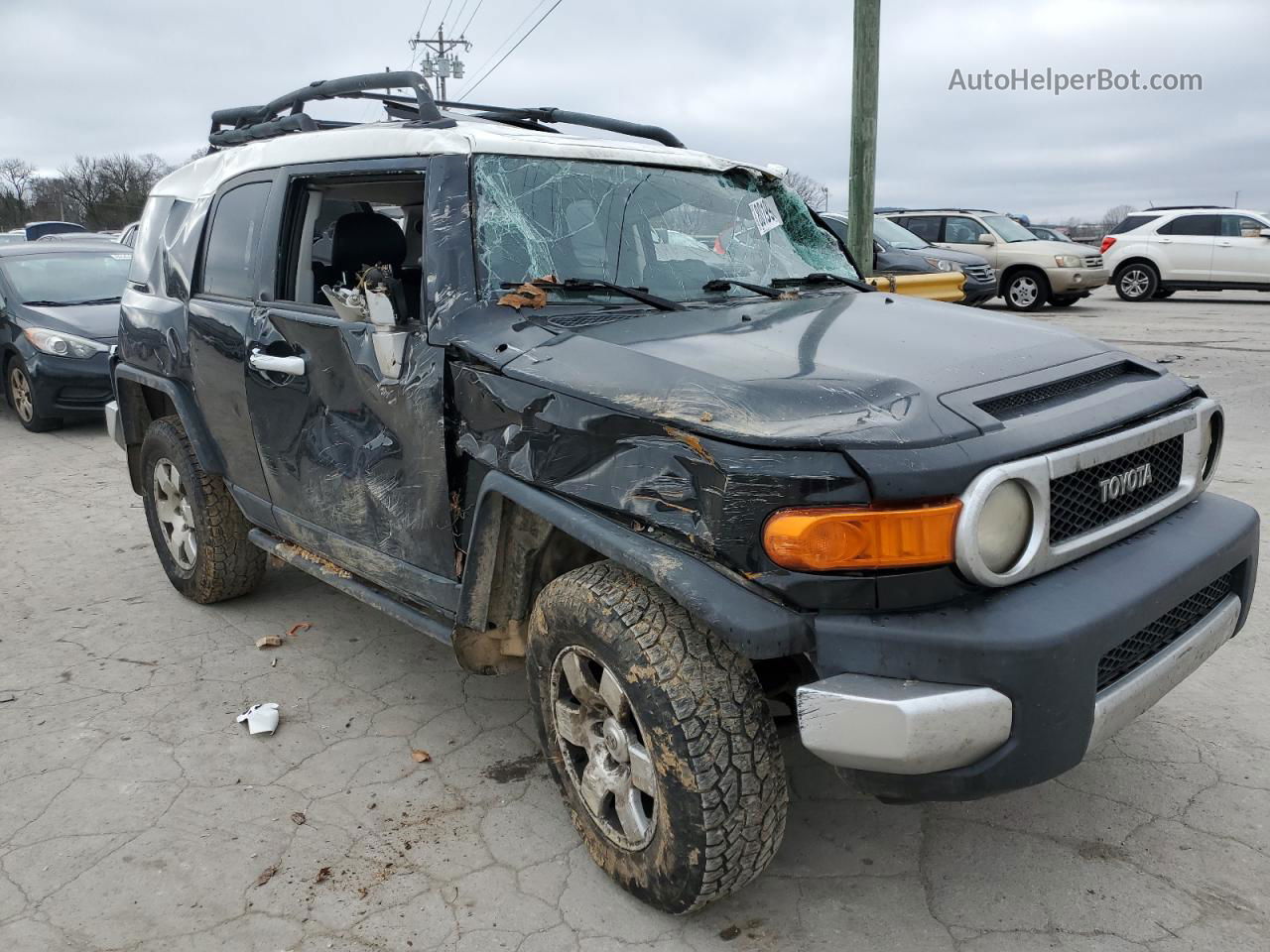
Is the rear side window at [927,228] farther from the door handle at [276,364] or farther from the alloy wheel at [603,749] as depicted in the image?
the alloy wheel at [603,749]

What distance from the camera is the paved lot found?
2492 millimetres

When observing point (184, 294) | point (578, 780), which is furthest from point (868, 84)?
point (578, 780)

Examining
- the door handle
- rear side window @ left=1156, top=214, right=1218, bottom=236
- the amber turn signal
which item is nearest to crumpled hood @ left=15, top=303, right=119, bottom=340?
the door handle

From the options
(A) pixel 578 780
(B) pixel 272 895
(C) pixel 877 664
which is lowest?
(B) pixel 272 895

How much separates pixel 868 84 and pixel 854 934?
23.6 ft

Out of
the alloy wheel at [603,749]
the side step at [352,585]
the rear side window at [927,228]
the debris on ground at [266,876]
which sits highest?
the rear side window at [927,228]

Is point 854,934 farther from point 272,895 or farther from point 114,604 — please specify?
point 114,604

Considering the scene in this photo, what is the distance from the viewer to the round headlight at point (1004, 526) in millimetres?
2123

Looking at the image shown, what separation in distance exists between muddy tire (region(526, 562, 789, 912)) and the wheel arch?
224 cm

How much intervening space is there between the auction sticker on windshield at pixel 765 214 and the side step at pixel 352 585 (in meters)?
1.79

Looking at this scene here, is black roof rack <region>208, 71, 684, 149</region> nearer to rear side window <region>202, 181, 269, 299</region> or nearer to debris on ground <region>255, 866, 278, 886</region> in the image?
rear side window <region>202, 181, 269, 299</region>

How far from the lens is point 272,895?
8.67ft

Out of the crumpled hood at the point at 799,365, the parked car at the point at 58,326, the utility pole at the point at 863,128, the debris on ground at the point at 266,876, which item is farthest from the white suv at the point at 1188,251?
the debris on ground at the point at 266,876

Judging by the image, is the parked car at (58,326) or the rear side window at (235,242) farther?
the parked car at (58,326)
